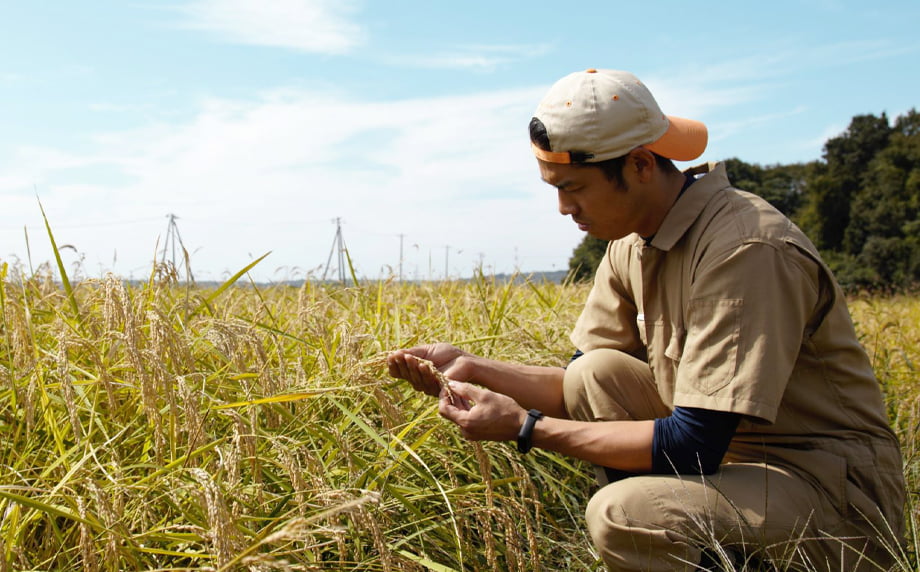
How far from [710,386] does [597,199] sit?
581 mm

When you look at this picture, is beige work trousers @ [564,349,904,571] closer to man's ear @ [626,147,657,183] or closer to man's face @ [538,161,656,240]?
man's face @ [538,161,656,240]

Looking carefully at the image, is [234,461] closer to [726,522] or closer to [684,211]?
[726,522]

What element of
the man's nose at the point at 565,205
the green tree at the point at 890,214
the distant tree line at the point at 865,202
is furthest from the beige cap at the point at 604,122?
the green tree at the point at 890,214

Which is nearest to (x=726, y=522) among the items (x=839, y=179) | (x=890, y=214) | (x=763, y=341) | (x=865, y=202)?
(x=763, y=341)

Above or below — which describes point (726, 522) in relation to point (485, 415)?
below

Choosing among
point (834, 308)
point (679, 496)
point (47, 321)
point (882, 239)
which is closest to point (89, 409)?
point (47, 321)

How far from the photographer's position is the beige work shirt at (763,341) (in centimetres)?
177

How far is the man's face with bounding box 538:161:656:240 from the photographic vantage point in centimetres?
202

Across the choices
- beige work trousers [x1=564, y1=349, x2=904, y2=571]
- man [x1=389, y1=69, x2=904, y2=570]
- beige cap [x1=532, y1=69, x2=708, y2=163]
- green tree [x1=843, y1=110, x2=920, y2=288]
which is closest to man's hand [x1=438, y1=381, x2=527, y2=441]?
man [x1=389, y1=69, x2=904, y2=570]

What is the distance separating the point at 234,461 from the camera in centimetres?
140

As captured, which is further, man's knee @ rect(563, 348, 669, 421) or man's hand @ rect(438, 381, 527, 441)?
man's knee @ rect(563, 348, 669, 421)

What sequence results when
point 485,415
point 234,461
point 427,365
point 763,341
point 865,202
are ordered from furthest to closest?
point 865,202
point 427,365
point 485,415
point 763,341
point 234,461

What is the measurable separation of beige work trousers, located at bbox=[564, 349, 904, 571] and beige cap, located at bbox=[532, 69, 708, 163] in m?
0.85

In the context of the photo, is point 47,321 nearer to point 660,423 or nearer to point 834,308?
point 660,423
